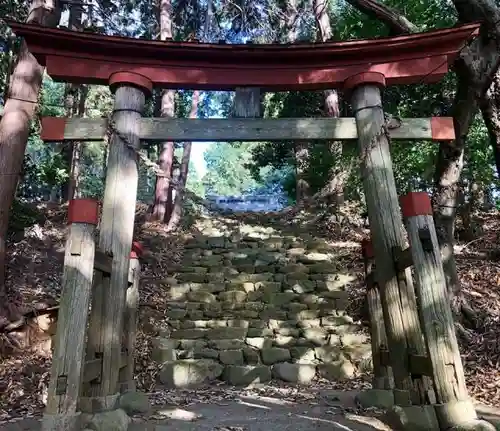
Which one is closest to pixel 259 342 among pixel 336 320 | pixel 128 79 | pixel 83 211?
pixel 336 320

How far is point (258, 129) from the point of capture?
4.17 meters

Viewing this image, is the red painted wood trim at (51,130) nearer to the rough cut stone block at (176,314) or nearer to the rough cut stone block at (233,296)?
the rough cut stone block at (176,314)

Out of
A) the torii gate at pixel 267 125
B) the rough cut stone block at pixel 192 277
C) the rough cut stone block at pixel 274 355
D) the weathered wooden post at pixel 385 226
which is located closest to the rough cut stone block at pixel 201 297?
the rough cut stone block at pixel 192 277

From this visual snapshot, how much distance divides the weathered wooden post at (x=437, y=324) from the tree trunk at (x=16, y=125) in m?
5.04

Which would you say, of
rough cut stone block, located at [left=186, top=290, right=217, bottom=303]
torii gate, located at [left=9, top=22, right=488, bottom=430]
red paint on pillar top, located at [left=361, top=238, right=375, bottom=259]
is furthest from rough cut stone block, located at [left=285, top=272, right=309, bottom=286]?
torii gate, located at [left=9, top=22, right=488, bottom=430]

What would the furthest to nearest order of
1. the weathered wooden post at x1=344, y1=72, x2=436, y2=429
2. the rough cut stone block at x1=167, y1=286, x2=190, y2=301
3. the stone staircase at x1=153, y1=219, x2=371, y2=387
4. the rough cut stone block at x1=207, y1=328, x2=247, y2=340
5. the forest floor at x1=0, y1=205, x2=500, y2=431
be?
the rough cut stone block at x1=167, y1=286, x2=190, y2=301, the rough cut stone block at x1=207, y1=328, x2=247, y2=340, the stone staircase at x1=153, y1=219, x2=371, y2=387, the forest floor at x1=0, y1=205, x2=500, y2=431, the weathered wooden post at x1=344, y1=72, x2=436, y2=429

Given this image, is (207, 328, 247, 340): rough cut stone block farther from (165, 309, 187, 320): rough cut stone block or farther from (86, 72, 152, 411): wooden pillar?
(86, 72, 152, 411): wooden pillar

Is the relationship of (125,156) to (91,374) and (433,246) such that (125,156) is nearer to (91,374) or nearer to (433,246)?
(91,374)

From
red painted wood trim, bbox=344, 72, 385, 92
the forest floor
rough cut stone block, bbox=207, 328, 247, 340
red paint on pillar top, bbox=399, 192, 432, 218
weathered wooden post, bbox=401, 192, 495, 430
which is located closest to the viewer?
weathered wooden post, bbox=401, 192, 495, 430

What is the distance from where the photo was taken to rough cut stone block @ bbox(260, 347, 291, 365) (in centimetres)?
579

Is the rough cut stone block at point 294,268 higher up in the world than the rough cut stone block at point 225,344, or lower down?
higher up

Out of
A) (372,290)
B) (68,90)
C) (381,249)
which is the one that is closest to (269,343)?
(372,290)

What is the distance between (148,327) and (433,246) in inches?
175

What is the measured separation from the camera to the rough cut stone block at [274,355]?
228 inches
